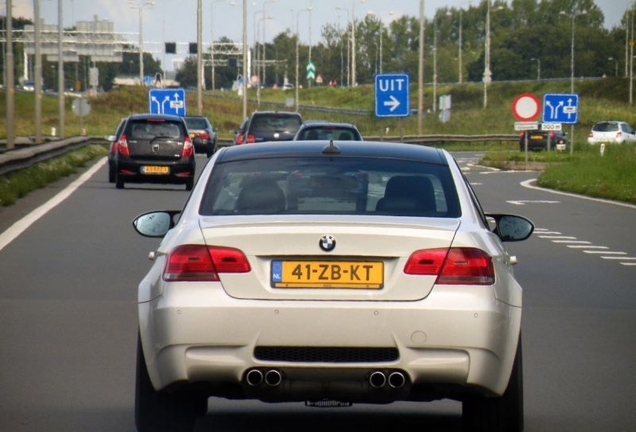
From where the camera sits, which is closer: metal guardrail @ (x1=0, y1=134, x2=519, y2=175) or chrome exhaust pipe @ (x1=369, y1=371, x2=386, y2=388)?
chrome exhaust pipe @ (x1=369, y1=371, x2=386, y2=388)

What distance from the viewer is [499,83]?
15475 cm

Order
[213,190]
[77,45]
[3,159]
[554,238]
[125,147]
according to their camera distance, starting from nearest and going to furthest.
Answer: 1. [213,190]
2. [554,238]
3. [3,159]
4. [125,147]
5. [77,45]

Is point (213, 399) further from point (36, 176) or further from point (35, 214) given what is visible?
point (36, 176)

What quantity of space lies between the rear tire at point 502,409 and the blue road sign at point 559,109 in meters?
45.4

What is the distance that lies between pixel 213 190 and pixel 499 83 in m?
148

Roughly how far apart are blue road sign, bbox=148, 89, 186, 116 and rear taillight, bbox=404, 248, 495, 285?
73.1 metres

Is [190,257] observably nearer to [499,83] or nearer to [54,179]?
[54,179]

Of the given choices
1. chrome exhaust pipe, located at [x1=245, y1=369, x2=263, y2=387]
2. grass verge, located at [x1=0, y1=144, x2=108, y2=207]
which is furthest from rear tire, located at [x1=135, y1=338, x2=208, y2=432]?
grass verge, located at [x1=0, y1=144, x2=108, y2=207]

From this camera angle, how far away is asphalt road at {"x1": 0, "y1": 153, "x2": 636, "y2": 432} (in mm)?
8336

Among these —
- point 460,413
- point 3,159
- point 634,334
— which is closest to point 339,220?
point 460,413

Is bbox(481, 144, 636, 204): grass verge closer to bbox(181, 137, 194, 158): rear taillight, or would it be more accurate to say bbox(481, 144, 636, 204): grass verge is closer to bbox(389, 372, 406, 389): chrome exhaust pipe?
bbox(181, 137, 194, 158): rear taillight

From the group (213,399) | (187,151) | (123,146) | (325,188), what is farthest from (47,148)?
(325,188)

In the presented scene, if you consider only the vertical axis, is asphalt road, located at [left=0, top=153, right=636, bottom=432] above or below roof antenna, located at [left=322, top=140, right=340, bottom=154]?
below

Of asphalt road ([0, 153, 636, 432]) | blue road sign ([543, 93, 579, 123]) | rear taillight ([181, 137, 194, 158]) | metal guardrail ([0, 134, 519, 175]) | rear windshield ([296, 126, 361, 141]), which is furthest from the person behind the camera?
blue road sign ([543, 93, 579, 123])
